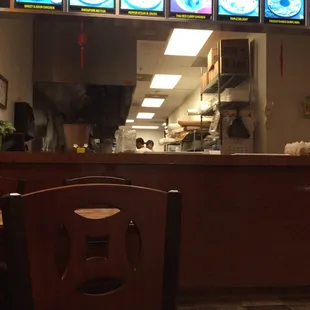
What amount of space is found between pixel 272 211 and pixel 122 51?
2940mm

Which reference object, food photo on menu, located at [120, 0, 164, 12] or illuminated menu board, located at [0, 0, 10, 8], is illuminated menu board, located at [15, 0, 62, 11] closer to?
illuminated menu board, located at [0, 0, 10, 8]

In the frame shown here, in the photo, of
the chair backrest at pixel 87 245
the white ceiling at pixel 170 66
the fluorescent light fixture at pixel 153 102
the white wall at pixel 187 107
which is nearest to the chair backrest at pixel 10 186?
the chair backrest at pixel 87 245

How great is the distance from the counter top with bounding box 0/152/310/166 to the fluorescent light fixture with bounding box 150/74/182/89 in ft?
15.7

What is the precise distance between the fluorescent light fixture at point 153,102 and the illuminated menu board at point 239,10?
6.70m

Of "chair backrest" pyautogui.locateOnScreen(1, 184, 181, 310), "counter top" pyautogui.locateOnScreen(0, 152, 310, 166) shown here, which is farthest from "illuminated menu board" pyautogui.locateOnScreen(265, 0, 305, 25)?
"chair backrest" pyautogui.locateOnScreen(1, 184, 181, 310)

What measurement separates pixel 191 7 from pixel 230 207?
1.35m

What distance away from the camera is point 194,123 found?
6008 millimetres

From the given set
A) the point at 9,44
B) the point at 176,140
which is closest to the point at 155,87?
the point at 176,140

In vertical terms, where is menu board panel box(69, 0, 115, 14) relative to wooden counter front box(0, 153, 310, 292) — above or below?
above

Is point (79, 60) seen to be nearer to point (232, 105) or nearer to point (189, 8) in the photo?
point (232, 105)

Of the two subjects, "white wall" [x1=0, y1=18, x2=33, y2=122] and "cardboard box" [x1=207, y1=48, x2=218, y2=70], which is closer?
"white wall" [x1=0, y1=18, x2=33, y2=122]

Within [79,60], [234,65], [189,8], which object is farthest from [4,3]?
[234,65]

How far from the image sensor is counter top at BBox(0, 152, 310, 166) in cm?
243

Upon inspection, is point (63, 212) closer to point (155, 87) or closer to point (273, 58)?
point (273, 58)
